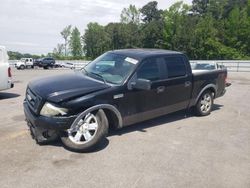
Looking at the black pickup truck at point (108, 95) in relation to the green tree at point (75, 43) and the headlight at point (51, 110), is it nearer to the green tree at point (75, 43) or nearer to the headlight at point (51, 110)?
the headlight at point (51, 110)

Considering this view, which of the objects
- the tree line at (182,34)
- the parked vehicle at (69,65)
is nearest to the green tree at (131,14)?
the tree line at (182,34)

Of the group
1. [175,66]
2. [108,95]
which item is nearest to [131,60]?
[108,95]

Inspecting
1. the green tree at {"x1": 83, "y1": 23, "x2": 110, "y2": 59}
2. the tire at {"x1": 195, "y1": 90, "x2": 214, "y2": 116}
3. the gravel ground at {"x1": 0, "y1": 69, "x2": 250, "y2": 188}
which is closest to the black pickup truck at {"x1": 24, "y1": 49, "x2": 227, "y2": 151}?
the tire at {"x1": 195, "y1": 90, "x2": 214, "y2": 116}

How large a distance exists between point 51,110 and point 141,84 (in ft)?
5.38

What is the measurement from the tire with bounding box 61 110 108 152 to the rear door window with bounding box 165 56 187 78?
2.06 m

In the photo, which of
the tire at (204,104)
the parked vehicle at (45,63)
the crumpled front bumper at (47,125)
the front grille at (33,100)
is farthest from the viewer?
the parked vehicle at (45,63)

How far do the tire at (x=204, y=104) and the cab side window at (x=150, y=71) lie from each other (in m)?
1.81

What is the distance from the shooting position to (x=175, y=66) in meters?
6.65

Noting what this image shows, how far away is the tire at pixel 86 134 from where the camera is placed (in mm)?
4914

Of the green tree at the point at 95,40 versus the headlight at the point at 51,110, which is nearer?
the headlight at the point at 51,110

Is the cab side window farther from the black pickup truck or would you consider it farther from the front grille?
the front grille

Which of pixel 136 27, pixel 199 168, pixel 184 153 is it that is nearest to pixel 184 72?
pixel 184 153

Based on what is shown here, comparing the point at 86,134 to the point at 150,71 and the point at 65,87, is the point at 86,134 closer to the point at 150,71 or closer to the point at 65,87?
the point at 65,87

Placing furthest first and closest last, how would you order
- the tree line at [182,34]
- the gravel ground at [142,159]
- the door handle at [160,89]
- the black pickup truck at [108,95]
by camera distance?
the tree line at [182,34]
the door handle at [160,89]
the black pickup truck at [108,95]
the gravel ground at [142,159]
